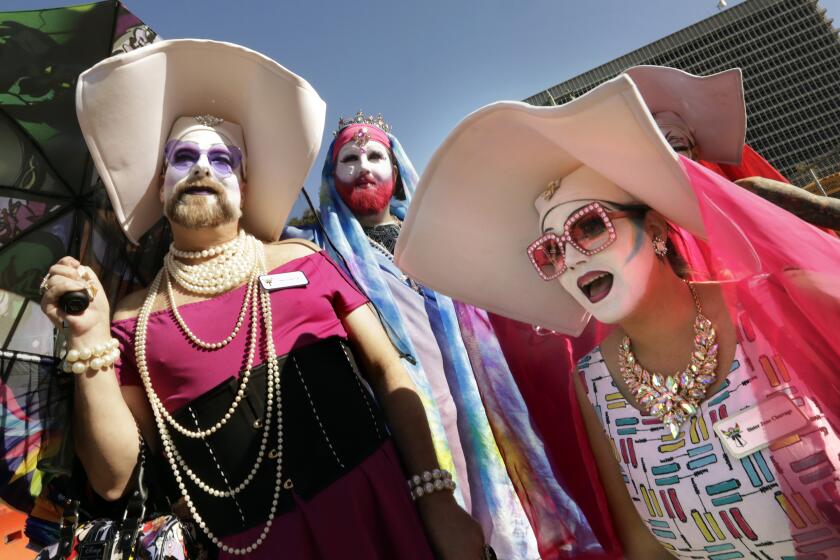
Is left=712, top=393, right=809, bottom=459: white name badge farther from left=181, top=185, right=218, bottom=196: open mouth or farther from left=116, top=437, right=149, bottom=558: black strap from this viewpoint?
left=181, top=185, right=218, bottom=196: open mouth

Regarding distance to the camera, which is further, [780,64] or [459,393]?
[780,64]

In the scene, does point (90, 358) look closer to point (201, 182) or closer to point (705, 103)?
point (201, 182)

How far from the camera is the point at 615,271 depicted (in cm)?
174

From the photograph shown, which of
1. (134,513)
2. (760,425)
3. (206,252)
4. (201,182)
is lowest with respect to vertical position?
(760,425)

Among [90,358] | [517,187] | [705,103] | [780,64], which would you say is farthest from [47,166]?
[780,64]

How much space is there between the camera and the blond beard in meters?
2.06

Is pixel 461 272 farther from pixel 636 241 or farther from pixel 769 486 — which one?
pixel 769 486

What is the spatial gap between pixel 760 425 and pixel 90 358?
201 centimetres

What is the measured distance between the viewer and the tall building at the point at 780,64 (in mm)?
62625

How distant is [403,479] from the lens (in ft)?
6.03

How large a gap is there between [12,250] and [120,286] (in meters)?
0.39

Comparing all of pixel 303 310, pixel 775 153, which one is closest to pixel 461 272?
pixel 303 310

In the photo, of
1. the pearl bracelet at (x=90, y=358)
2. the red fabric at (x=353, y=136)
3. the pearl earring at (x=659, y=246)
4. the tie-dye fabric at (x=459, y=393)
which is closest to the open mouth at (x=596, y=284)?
the pearl earring at (x=659, y=246)

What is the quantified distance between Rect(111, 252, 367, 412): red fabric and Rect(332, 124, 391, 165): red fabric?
1682 millimetres
